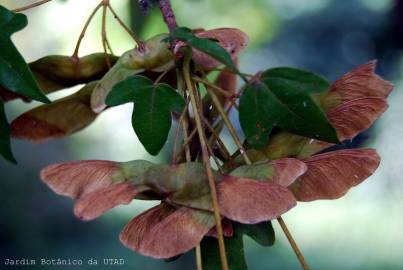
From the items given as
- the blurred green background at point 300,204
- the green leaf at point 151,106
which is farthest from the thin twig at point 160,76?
the blurred green background at point 300,204

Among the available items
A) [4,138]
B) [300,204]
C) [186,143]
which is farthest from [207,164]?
[300,204]

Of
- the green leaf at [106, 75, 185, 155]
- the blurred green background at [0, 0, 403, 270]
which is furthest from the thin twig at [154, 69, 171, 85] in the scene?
the blurred green background at [0, 0, 403, 270]

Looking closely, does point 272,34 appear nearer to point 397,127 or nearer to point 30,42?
point 397,127

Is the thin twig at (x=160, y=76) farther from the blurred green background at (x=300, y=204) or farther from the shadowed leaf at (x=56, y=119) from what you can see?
the blurred green background at (x=300, y=204)

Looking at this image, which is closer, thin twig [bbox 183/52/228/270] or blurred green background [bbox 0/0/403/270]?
thin twig [bbox 183/52/228/270]

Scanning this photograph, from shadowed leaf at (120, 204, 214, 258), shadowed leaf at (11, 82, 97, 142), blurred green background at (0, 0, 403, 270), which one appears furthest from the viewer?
blurred green background at (0, 0, 403, 270)

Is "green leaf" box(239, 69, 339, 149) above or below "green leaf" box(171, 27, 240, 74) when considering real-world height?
below

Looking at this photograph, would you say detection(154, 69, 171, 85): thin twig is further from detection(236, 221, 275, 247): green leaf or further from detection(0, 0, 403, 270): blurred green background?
detection(0, 0, 403, 270): blurred green background
